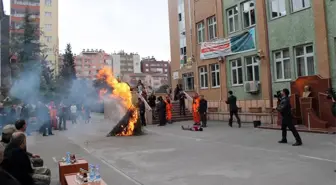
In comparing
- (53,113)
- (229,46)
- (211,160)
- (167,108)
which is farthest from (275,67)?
(53,113)

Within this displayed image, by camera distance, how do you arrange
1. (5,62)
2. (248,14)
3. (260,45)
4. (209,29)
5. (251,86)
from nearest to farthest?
(260,45), (251,86), (248,14), (209,29), (5,62)

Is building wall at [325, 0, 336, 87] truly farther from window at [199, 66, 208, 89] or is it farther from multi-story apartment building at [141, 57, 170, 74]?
A: multi-story apartment building at [141, 57, 170, 74]

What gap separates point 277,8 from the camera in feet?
65.4

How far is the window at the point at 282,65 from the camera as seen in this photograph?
19359 millimetres

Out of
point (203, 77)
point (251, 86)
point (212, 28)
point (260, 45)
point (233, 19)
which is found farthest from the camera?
point (203, 77)

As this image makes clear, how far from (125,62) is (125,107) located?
116m

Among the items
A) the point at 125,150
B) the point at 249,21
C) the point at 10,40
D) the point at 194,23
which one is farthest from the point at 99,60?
the point at 125,150

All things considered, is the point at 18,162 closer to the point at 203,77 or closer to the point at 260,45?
the point at 260,45

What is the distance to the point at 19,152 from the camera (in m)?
5.17

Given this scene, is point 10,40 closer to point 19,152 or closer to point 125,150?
point 125,150

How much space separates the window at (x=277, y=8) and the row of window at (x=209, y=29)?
619 centimetres

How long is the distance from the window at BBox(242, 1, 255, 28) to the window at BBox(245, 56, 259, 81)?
2.48 metres

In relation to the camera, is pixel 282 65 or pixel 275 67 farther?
pixel 275 67

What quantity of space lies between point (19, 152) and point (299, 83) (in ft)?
48.4
